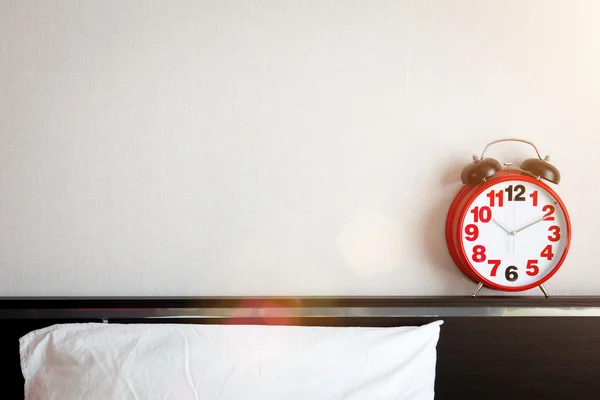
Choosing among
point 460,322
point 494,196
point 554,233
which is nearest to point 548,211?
point 554,233

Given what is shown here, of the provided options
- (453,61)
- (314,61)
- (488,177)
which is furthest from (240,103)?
(488,177)

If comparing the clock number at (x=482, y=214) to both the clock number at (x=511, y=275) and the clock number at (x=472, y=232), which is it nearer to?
the clock number at (x=472, y=232)

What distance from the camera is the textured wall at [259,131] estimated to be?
5.13 feet

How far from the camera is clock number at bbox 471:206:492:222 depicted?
1.53m

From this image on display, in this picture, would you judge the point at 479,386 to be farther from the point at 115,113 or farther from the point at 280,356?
the point at 115,113

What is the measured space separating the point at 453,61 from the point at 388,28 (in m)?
0.23

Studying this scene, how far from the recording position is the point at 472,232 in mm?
1524

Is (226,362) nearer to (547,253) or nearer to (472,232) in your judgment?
(472,232)

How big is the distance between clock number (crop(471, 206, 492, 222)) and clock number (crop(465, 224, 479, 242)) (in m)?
0.02

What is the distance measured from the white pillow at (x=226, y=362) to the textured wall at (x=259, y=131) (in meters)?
0.18

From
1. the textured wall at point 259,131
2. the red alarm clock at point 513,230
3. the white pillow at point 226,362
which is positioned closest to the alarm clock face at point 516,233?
the red alarm clock at point 513,230

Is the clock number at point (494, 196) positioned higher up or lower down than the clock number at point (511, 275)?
higher up

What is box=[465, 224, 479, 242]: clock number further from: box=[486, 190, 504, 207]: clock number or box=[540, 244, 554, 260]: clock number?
box=[540, 244, 554, 260]: clock number

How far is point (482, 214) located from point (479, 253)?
12 centimetres
